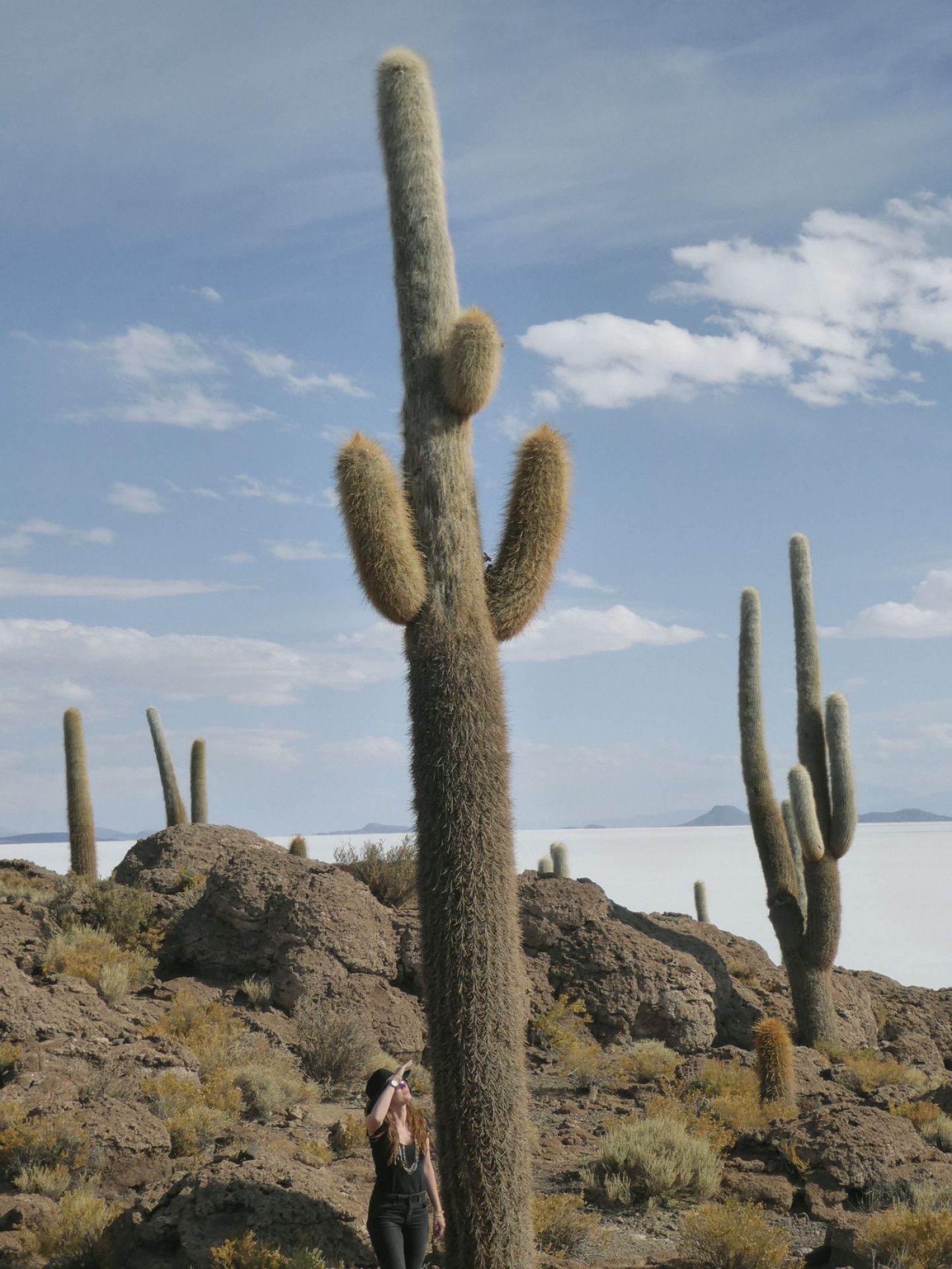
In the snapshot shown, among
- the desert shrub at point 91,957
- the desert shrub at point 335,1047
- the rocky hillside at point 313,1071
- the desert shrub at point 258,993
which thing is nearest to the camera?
the rocky hillside at point 313,1071

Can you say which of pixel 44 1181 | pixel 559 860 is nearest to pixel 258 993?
pixel 44 1181

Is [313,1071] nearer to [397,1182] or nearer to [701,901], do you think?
[397,1182]

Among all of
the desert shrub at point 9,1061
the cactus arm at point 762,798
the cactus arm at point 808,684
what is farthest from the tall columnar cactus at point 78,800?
the cactus arm at point 808,684

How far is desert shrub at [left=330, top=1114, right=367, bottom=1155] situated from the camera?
984cm

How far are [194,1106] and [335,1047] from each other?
2538mm

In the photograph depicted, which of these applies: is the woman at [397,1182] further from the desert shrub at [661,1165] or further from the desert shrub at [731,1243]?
the desert shrub at [661,1165]

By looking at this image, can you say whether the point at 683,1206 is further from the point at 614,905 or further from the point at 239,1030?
the point at 614,905

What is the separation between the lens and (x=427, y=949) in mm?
7418

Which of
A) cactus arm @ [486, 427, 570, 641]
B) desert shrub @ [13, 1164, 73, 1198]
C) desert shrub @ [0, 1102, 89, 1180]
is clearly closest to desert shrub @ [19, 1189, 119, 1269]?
desert shrub @ [13, 1164, 73, 1198]

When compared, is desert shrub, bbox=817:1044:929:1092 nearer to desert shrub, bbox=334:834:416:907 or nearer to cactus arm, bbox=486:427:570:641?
desert shrub, bbox=334:834:416:907

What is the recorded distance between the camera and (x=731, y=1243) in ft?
25.2

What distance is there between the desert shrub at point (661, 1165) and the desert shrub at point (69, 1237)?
4.12 meters

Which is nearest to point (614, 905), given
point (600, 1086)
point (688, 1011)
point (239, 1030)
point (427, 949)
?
point (688, 1011)

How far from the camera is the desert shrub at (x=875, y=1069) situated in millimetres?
13273
